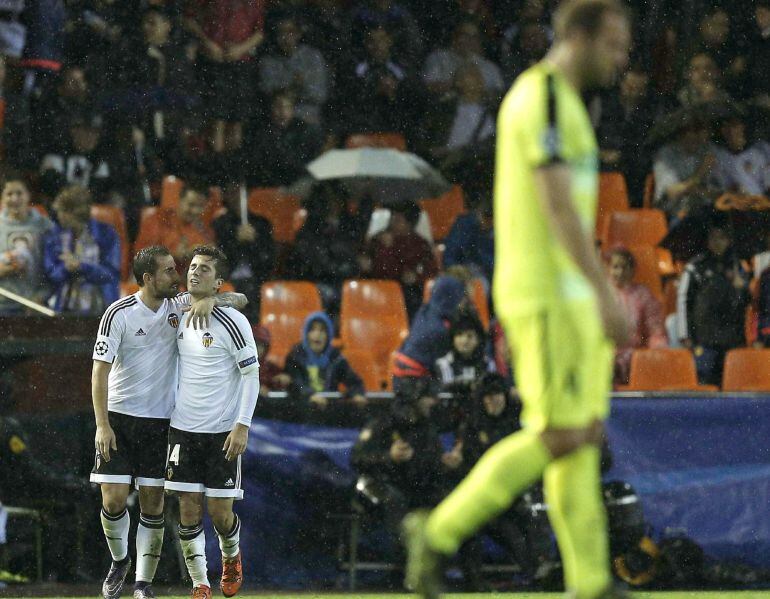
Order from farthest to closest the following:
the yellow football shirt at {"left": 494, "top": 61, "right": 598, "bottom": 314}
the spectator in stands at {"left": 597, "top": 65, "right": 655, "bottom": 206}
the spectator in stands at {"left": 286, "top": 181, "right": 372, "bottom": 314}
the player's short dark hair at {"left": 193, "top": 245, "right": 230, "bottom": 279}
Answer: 1. the spectator in stands at {"left": 597, "top": 65, "right": 655, "bottom": 206}
2. the spectator in stands at {"left": 286, "top": 181, "right": 372, "bottom": 314}
3. the player's short dark hair at {"left": 193, "top": 245, "right": 230, "bottom": 279}
4. the yellow football shirt at {"left": 494, "top": 61, "right": 598, "bottom": 314}

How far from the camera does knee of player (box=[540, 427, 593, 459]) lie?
15.9ft

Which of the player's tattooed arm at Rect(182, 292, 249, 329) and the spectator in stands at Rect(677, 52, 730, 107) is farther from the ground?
the spectator in stands at Rect(677, 52, 730, 107)

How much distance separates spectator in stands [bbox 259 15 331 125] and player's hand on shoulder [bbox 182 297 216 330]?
733 centimetres

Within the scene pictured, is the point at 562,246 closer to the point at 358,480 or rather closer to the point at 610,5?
the point at 610,5

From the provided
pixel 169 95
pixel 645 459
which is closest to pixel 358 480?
pixel 645 459

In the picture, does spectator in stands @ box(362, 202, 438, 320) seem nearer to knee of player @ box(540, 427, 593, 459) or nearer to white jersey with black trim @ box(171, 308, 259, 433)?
white jersey with black trim @ box(171, 308, 259, 433)

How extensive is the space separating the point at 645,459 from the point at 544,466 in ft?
18.3

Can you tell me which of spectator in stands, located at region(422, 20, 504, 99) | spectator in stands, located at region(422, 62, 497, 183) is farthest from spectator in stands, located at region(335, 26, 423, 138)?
spectator in stands, located at region(422, 62, 497, 183)

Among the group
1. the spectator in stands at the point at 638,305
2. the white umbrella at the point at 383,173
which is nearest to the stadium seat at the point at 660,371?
the spectator in stands at the point at 638,305

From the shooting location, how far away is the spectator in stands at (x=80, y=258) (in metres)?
12.0

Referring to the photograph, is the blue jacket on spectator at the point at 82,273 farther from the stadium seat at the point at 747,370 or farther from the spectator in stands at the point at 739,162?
the spectator in stands at the point at 739,162

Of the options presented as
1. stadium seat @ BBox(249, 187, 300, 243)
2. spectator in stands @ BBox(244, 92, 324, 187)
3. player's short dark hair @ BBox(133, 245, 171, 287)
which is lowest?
player's short dark hair @ BBox(133, 245, 171, 287)

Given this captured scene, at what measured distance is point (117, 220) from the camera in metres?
13.7

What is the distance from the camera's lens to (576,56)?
4.96m
